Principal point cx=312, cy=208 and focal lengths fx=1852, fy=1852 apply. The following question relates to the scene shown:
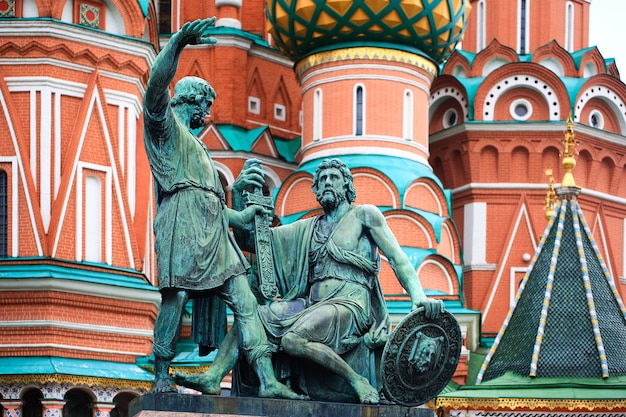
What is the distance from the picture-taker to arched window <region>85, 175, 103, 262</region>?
85.3ft

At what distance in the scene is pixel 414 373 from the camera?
36.4ft

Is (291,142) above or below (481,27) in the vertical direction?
below

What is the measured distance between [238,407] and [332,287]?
104 centimetres

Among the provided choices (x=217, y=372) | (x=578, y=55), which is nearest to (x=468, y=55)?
(x=578, y=55)

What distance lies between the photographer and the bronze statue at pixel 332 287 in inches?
435

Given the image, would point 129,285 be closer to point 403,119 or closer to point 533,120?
point 403,119

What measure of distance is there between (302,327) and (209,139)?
67.7 feet

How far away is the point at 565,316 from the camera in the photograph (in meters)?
25.4

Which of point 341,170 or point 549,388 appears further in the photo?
point 549,388

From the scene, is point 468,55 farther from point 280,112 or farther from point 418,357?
point 418,357

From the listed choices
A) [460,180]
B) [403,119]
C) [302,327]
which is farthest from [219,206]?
[460,180]

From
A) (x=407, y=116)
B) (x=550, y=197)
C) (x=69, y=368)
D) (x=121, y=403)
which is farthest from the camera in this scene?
(x=550, y=197)

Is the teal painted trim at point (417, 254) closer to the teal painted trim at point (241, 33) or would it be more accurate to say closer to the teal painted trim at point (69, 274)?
the teal painted trim at point (69, 274)

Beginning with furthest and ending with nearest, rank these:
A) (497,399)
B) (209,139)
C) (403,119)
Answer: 1. (209,139)
2. (403,119)
3. (497,399)
